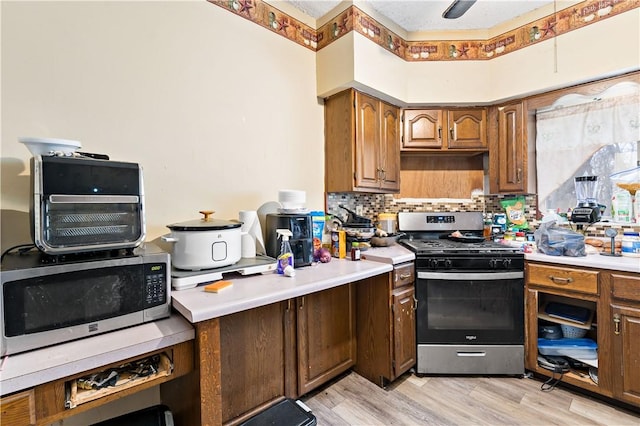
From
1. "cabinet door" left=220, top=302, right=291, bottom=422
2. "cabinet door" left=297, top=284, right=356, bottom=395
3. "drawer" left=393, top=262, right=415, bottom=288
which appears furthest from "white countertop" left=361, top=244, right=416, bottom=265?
"cabinet door" left=220, top=302, right=291, bottom=422

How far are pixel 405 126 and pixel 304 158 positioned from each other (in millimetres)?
1025

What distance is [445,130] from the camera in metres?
2.60

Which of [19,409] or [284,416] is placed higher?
[19,409]

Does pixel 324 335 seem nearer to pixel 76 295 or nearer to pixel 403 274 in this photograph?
pixel 403 274

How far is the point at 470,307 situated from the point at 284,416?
1412 mm

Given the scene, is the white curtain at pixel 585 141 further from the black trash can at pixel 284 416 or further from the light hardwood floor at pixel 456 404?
the black trash can at pixel 284 416

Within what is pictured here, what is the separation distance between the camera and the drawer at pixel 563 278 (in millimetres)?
1778

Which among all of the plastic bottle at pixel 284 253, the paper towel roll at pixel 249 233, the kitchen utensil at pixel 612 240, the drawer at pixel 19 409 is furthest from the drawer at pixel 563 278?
the drawer at pixel 19 409

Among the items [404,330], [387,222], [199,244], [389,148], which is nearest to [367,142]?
[389,148]

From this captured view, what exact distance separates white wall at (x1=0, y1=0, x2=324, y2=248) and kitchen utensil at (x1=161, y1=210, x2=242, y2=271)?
30cm

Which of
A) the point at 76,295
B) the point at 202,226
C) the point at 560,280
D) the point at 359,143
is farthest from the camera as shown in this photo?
the point at 359,143

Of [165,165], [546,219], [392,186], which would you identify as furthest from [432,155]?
[165,165]

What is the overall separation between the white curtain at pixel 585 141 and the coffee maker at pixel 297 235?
7.07 ft

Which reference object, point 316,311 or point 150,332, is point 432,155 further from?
point 150,332
